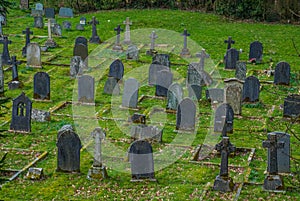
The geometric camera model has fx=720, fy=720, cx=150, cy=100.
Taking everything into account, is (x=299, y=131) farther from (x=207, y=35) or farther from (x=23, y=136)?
(x=207, y=35)

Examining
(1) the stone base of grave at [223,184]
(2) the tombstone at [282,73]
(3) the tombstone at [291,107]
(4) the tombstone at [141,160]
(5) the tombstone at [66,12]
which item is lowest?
(1) the stone base of grave at [223,184]

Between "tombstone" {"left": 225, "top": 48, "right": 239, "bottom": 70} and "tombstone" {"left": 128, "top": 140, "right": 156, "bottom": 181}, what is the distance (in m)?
11.5

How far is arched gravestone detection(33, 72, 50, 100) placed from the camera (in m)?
22.3

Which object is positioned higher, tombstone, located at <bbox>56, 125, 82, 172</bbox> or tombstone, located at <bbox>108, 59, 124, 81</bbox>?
tombstone, located at <bbox>108, 59, 124, 81</bbox>

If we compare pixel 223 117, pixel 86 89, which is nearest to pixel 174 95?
pixel 223 117

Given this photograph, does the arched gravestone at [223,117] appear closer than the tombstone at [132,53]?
Yes

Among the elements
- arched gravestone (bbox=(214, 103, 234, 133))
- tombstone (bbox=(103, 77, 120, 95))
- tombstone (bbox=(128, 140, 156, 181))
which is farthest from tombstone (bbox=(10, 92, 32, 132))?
arched gravestone (bbox=(214, 103, 234, 133))

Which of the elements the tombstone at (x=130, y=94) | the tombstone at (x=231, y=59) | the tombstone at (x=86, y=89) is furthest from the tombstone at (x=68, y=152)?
the tombstone at (x=231, y=59)

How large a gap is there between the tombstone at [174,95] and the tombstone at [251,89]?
233 cm

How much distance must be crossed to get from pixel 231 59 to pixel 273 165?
1164 centimetres

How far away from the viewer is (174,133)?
63.9 feet

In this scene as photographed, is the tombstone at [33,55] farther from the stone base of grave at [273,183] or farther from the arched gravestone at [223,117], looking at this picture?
the stone base of grave at [273,183]

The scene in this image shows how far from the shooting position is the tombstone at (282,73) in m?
24.4

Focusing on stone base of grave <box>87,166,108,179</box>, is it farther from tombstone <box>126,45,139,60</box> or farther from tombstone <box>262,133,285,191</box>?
tombstone <box>126,45,139,60</box>
